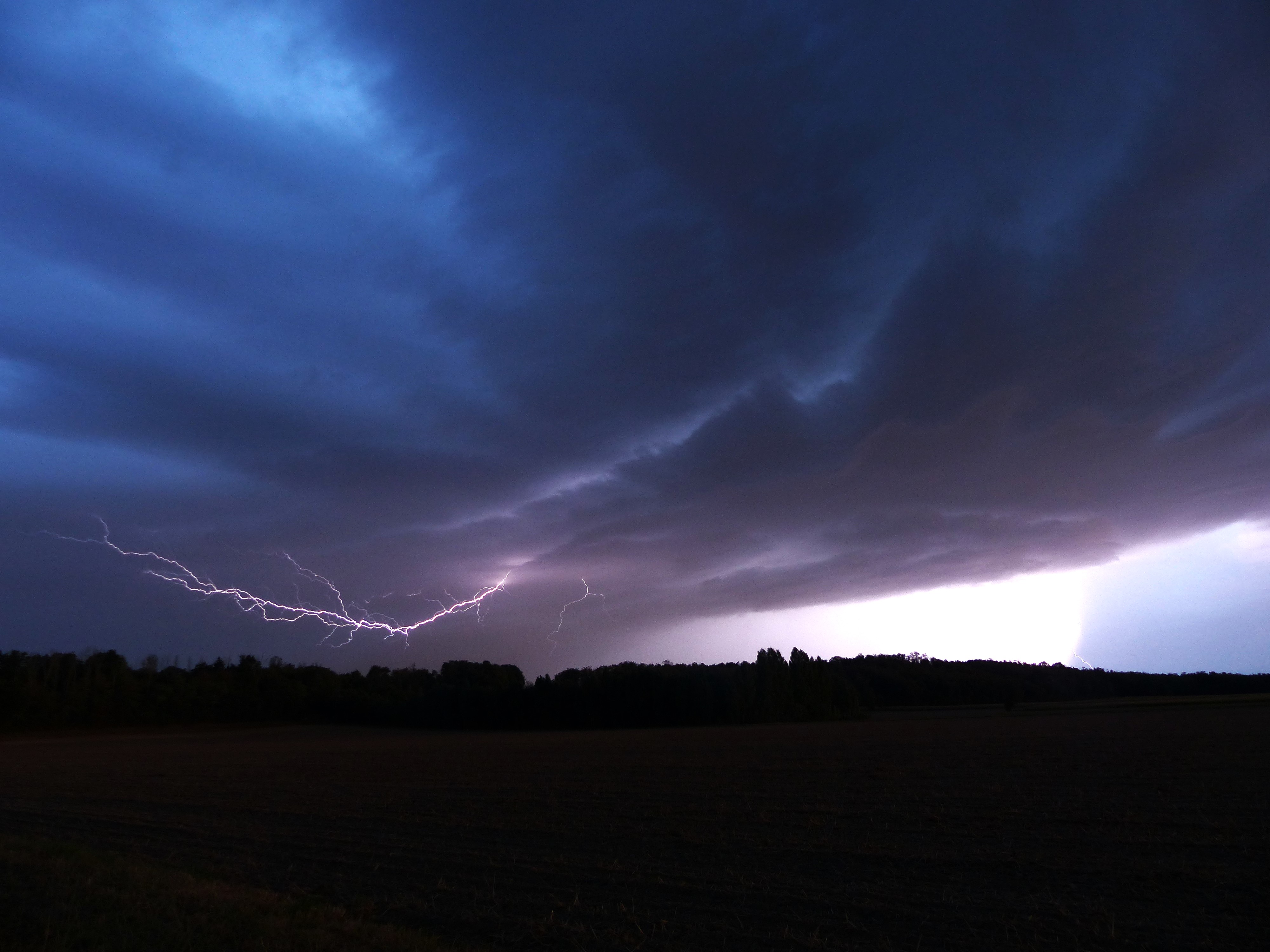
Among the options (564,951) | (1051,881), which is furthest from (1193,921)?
(564,951)

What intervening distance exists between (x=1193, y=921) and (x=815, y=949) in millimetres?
5202

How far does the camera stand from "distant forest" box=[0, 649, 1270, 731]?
11419 cm

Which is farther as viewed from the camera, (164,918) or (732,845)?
(732,845)

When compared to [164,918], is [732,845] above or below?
below

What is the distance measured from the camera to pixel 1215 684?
142875 mm

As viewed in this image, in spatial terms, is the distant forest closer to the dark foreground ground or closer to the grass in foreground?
the dark foreground ground

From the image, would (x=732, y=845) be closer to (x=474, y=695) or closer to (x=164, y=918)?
(x=164, y=918)

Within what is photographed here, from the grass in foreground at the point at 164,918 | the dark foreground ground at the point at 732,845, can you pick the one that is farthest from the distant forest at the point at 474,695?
the grass in foreground at the point at 164,918

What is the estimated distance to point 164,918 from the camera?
9898 mm

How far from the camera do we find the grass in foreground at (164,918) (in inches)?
346

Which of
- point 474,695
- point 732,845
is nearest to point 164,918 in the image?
point 732,845

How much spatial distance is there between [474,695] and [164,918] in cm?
11683

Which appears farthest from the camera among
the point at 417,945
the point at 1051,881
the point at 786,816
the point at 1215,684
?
the point at 1215,684

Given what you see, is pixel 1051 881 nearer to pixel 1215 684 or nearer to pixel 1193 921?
pixel 1193 921
